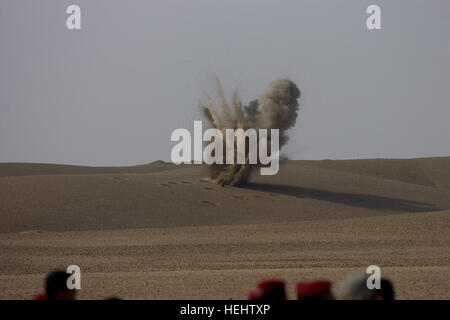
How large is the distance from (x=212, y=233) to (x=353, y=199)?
1796cm

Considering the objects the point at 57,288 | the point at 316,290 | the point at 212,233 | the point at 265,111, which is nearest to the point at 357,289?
the point at 316,290

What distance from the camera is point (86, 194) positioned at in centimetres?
3956

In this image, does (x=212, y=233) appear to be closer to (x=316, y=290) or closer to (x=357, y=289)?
(x=357, y=289)

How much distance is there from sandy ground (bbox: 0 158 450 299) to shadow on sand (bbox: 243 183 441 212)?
11cm

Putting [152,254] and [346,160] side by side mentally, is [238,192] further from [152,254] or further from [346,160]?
[346,160]

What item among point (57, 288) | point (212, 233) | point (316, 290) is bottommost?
point (212, 233)

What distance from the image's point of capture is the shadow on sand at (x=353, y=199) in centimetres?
4516

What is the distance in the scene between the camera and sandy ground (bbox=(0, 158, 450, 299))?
16.8 m

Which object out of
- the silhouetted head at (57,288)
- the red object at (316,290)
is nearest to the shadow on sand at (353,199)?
the silhouetted head at (57,288)

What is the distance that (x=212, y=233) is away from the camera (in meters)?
30.5

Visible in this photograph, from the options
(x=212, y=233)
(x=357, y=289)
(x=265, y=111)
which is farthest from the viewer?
(x=265, y=111)

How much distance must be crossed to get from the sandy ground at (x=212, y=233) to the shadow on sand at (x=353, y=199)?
0.11 meters

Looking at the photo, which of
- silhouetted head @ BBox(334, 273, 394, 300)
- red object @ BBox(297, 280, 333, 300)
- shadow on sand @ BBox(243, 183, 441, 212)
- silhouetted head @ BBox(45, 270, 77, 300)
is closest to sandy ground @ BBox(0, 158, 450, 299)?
shadow on sand @ BBox(243, 183, 441, 212)

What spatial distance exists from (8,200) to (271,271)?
21332 millimetres
